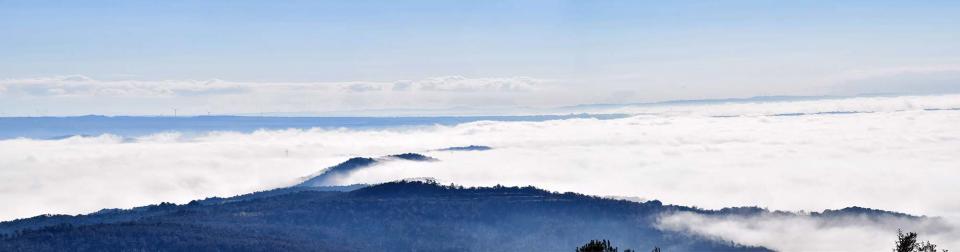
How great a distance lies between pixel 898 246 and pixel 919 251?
295 cm

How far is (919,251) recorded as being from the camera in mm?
125500

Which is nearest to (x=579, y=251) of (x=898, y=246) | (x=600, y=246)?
(x=600, y=246)

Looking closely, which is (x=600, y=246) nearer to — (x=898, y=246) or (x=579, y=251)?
(x=579, y=251)

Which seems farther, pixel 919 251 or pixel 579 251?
pixel 579 251

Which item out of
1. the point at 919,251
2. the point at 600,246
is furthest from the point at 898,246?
the point at 600,246

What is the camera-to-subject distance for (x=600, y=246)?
443ft

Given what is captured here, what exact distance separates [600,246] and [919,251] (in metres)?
40.3

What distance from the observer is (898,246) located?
12794 centimetres

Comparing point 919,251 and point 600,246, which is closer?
point 919,251

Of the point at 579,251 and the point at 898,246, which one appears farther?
the point at 579,251

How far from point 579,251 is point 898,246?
1622 inches

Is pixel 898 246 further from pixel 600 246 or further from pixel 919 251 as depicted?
pixel 600 246

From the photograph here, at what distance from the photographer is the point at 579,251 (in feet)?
448
